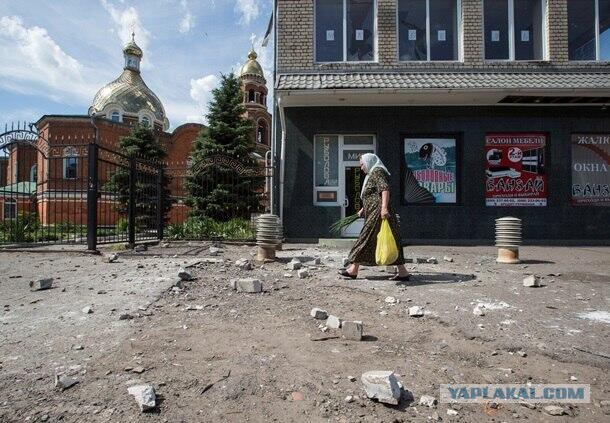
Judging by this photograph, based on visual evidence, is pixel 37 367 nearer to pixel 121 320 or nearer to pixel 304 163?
pixel 121 320

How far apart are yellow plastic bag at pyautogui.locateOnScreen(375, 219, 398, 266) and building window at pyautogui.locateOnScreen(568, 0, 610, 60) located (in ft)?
36.7

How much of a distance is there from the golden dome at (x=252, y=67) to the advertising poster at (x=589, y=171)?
1442 inches

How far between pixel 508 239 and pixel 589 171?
6353mm

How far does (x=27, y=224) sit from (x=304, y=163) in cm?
790

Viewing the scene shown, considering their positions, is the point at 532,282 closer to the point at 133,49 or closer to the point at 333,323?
the point at 333,323

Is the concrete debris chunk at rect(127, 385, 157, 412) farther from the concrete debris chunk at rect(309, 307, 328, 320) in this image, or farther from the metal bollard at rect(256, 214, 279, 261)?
the metal bollard at rect(256, 214, 279, 261)

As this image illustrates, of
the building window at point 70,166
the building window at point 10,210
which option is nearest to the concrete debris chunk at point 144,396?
the building window at point 10,210

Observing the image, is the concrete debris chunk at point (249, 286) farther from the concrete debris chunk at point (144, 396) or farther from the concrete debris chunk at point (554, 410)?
the concrete debris chunk at point (554, 410)

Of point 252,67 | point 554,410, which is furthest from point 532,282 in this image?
point 252,67

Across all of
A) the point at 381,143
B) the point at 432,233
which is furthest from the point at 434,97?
the point at 432,233

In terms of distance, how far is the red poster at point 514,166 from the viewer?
11844mm

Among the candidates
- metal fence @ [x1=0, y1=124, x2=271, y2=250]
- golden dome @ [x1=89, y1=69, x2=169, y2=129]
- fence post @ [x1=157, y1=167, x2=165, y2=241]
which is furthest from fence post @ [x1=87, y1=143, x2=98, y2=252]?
golden dome @ [x1=89, y1=69, x2=169, y2=129]

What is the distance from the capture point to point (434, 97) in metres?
11.3

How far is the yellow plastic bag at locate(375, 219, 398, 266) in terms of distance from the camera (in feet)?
17.8
